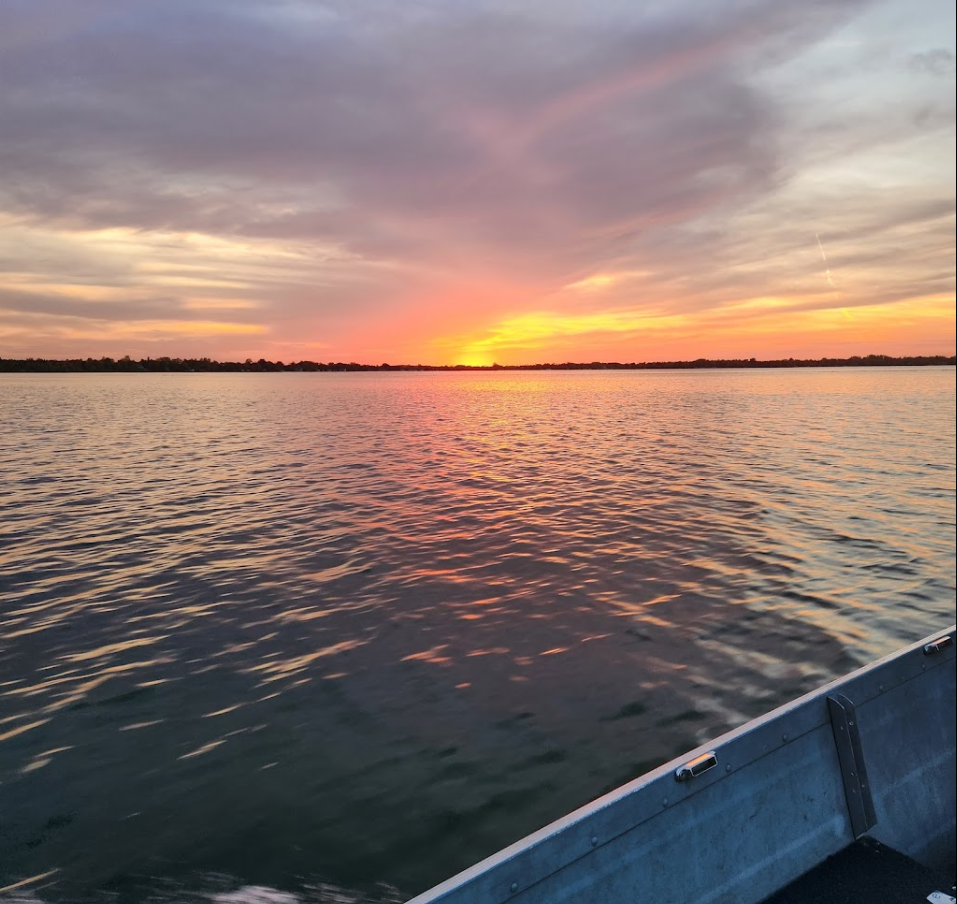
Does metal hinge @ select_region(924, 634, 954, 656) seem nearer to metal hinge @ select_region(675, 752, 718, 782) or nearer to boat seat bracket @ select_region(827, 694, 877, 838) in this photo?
boat seat bracket @ select_region(827, 694, 877, 838)

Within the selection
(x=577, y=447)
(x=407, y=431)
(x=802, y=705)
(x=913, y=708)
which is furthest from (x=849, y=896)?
(x=407, y=431)

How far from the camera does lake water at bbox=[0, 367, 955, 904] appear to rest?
20.4 feet

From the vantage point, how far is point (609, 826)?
12.5 ft

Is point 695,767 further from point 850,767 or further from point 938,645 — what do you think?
point 938,645

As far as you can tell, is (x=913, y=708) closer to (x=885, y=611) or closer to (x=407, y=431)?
(x=885, y=611)

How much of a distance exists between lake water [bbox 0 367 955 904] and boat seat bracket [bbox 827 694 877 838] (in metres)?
2.51

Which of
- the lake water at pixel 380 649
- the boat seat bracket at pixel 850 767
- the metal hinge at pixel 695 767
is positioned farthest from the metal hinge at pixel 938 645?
the metal hinge at pixel 695 767

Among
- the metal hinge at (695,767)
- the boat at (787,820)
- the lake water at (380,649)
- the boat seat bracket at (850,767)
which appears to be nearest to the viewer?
the boat at (787,820)

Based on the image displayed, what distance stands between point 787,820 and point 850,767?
2.62 ft

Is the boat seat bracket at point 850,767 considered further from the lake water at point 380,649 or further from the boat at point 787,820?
the lake water at point 380,649

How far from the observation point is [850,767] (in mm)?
A: 5066

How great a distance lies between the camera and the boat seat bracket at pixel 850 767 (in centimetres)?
503

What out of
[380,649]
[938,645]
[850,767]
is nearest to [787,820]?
[850,767]

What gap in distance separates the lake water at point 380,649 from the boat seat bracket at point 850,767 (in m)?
2.51
